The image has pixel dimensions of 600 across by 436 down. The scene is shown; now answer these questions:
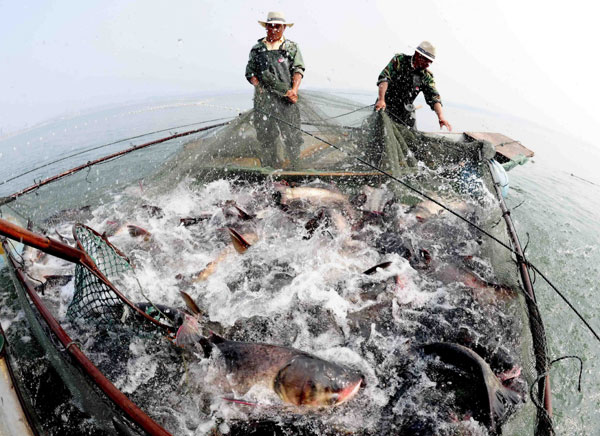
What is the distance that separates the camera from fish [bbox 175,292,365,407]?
204 centimetres

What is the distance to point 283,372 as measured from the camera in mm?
2096

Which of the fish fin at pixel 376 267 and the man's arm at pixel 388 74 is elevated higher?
the man's arm at pixel 388 74

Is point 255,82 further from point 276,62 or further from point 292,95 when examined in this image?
point 292,95

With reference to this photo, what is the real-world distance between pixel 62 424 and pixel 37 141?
1464 cm

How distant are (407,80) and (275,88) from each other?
2212mm

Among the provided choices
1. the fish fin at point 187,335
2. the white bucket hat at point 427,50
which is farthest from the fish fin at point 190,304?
the white bucket hat at point 427,50

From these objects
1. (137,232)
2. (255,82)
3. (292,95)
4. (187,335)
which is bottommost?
(187,335)

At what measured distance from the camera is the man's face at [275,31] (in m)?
Result: 4.95

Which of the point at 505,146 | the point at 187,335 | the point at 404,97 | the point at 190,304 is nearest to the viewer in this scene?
the point at 187,335

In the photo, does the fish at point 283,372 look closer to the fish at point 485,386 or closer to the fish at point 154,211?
the fish at point 485,386

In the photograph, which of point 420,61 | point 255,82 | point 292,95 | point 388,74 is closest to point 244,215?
point 292,95

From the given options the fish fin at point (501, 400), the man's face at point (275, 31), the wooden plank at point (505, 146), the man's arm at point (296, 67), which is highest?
the man's face at point (275, 31)

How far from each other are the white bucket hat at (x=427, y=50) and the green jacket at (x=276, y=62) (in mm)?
1806

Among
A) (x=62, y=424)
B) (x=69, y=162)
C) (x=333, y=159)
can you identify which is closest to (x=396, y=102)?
(x=333, y=159)
